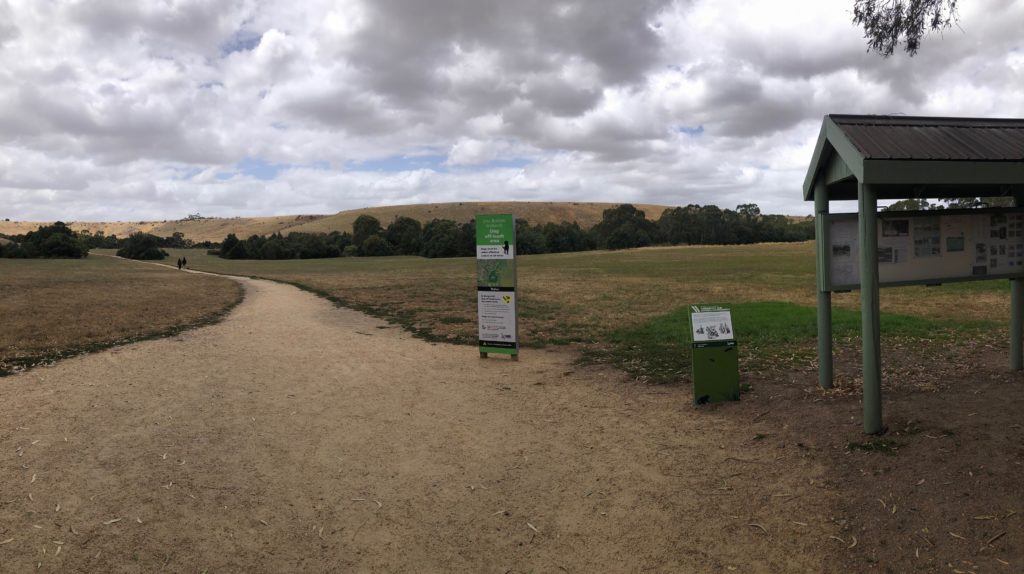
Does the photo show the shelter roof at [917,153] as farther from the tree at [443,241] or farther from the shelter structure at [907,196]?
the tree at [443,241]

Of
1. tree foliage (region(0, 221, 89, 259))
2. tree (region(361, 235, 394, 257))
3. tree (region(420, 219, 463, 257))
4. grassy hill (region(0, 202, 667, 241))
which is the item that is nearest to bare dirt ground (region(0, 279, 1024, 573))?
tree foliage (region(0, 221, 89, 259))

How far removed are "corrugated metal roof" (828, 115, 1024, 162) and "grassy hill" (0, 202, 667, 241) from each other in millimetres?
118112

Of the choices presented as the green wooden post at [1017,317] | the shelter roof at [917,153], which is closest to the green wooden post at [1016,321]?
the green wooden post at [1017,317]

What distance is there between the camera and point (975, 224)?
6395mm

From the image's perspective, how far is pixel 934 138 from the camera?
18.4ft

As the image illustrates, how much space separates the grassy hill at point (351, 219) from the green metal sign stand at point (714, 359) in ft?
385

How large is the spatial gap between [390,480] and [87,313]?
630 inches

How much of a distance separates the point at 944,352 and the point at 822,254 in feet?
16.0

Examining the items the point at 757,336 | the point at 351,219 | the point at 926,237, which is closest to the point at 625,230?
the point at 351,219

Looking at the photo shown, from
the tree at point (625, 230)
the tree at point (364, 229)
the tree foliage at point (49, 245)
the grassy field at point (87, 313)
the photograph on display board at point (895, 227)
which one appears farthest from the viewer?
the tree at point (364, 229)

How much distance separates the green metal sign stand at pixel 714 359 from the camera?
7.02 m

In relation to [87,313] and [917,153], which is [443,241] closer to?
[87,313]

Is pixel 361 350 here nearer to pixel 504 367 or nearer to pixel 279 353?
pixel 279 353

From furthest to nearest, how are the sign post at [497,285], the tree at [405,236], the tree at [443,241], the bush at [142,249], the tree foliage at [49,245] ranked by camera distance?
the tree at [405,236] < the tree at [443,241] < the bush at [142,249] < the tree foliage at [49,245] < the sign post at [497,285]
